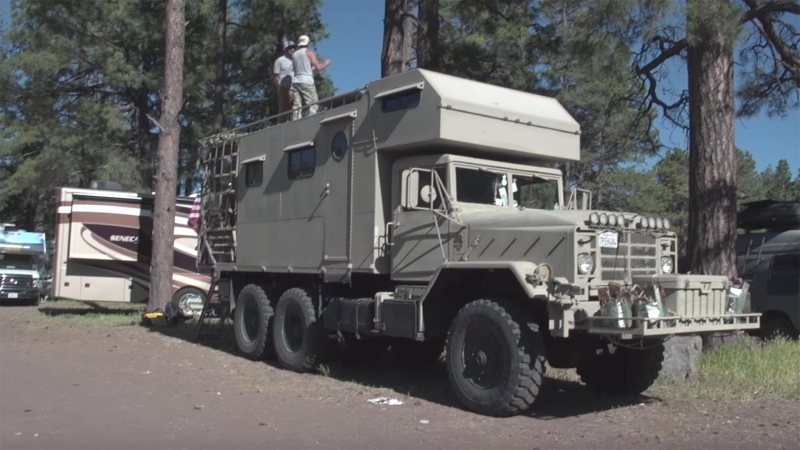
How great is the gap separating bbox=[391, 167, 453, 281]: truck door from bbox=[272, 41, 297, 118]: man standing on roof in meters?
4.18

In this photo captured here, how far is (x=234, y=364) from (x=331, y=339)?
6.01 ft

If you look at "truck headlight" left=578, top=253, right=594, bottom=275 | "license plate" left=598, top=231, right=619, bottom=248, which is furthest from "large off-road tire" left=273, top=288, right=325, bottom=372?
"license plate" left=598, top=231, right=619, bottom=248

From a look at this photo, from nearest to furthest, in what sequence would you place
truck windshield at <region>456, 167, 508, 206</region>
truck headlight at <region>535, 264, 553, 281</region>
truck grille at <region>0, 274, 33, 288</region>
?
truck headlight at <region>535, 264, 553, 281</region>
truck windshield at <region>456, 167, 508, 206</region>
truck grille at <region>0, 274, 33, 288</region>

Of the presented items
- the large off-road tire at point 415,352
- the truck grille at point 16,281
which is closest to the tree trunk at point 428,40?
the large off-road tire at point 415,352

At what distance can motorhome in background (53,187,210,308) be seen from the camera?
742 inches

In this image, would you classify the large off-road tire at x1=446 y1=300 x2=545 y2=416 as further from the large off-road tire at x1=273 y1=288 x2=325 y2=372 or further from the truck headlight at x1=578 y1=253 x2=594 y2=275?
the large off-road tire at x1=273 y1=288 x2=325 y2=372

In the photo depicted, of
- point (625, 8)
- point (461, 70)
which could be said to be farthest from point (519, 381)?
point (461, 70)

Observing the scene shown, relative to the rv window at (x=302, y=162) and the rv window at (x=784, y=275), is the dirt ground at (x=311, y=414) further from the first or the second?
the rv window at (x=784, y=275)

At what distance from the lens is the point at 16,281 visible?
25812 millimetres

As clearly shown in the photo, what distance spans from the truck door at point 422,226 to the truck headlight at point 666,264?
2.33 m

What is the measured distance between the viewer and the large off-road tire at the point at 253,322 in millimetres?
11703

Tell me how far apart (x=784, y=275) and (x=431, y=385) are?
9175 mm

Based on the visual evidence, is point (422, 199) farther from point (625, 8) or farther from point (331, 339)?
point (625, 8)

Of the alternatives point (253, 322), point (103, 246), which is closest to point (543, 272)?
point (253, 322)
